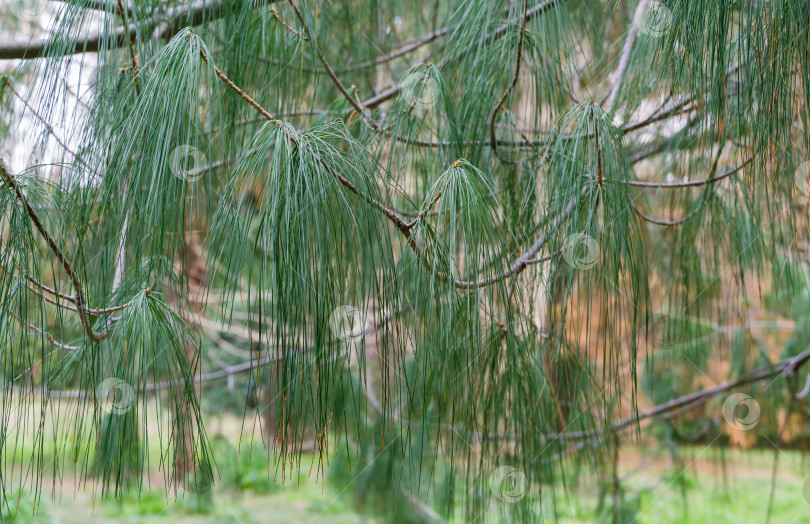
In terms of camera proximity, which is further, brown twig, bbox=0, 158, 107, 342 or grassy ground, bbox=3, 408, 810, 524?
grassy ground, bbox=3, 408, 810, 524

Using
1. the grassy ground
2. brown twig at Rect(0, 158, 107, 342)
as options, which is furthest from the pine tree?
the grassy ground

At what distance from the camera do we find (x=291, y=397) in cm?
31

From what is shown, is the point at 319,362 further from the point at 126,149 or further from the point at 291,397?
the point at 126,149

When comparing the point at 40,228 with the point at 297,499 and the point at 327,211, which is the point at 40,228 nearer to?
the point at 327,211

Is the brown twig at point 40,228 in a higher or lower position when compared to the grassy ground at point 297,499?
higher

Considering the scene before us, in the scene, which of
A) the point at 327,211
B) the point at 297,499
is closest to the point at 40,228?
the point at 327,211

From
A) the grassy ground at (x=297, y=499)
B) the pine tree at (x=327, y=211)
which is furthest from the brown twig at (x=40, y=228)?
the grassy ground at (x=297, y=499)

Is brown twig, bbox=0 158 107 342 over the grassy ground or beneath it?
over

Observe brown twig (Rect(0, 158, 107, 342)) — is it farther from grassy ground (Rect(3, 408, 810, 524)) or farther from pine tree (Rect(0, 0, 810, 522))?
grassy ground (Rect(3, 408, 810, 524))

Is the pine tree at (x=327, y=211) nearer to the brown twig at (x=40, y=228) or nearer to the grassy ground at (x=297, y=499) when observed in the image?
the brown twig at (x=40, y=228)

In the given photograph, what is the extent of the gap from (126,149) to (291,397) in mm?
158

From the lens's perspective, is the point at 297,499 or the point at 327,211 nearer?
the point at 327,211

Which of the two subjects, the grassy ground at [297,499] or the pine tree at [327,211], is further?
the grassy ground at [297,499]

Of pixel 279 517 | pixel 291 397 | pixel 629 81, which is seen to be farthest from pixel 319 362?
pixel 279 517
